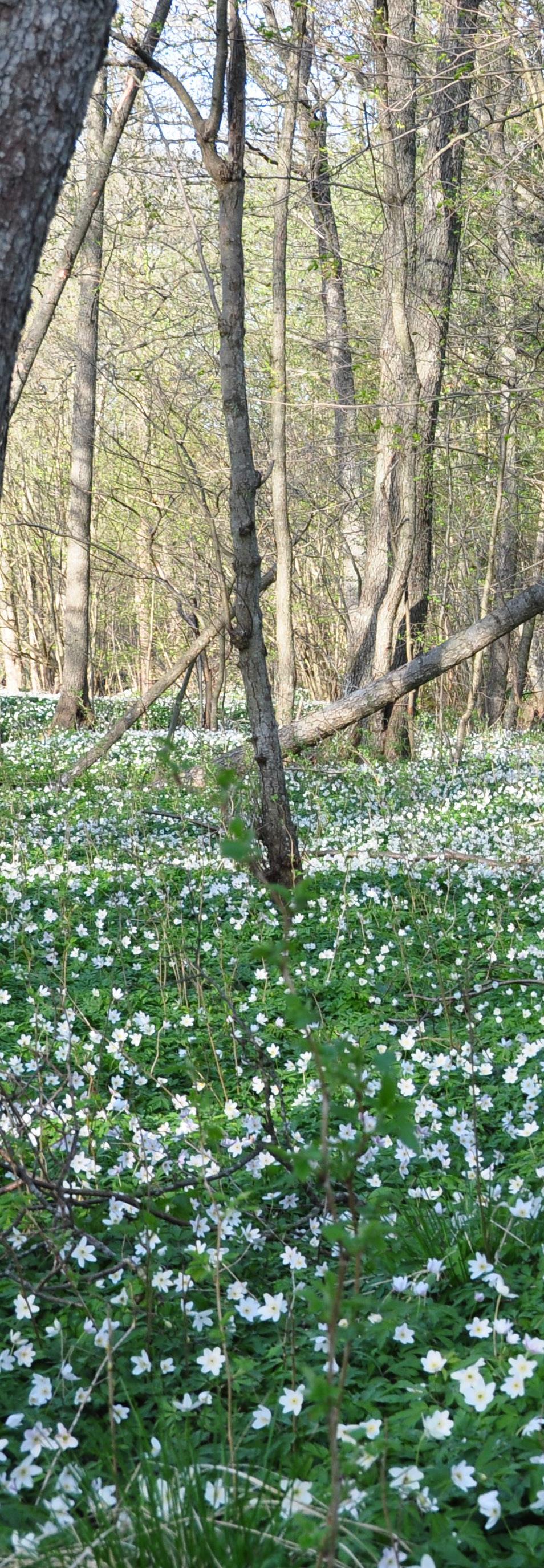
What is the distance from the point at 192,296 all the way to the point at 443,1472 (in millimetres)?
13829

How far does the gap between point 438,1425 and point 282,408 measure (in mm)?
10728

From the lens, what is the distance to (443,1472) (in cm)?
199

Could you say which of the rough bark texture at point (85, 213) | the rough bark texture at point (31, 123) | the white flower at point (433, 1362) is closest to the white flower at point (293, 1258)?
the white flower at point (433, 1362)

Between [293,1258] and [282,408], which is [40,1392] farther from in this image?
[282,408]

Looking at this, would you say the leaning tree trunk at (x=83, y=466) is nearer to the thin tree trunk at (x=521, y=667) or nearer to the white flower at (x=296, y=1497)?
the thin tree trunk at (x=521, y=667)

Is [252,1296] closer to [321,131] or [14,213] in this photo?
[14,213]

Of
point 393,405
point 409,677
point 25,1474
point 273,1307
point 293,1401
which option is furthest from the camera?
point 393,405

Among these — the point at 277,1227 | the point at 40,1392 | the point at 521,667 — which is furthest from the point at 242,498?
the point at 521,667

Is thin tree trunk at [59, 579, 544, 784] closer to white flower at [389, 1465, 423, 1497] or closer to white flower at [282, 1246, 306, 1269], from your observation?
white flower at [282, 1246, 306, 1269]

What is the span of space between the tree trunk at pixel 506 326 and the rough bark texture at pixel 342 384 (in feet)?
5.84

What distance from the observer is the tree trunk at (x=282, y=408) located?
11234 millimetres

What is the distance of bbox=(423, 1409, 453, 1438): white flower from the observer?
2.04 metres

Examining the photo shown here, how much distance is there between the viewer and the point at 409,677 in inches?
409

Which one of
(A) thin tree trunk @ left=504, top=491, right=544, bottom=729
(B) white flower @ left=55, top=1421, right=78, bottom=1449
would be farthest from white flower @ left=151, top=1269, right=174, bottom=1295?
(A) thin tree trunk @ left=504, top=491, right=544, bottom=729
